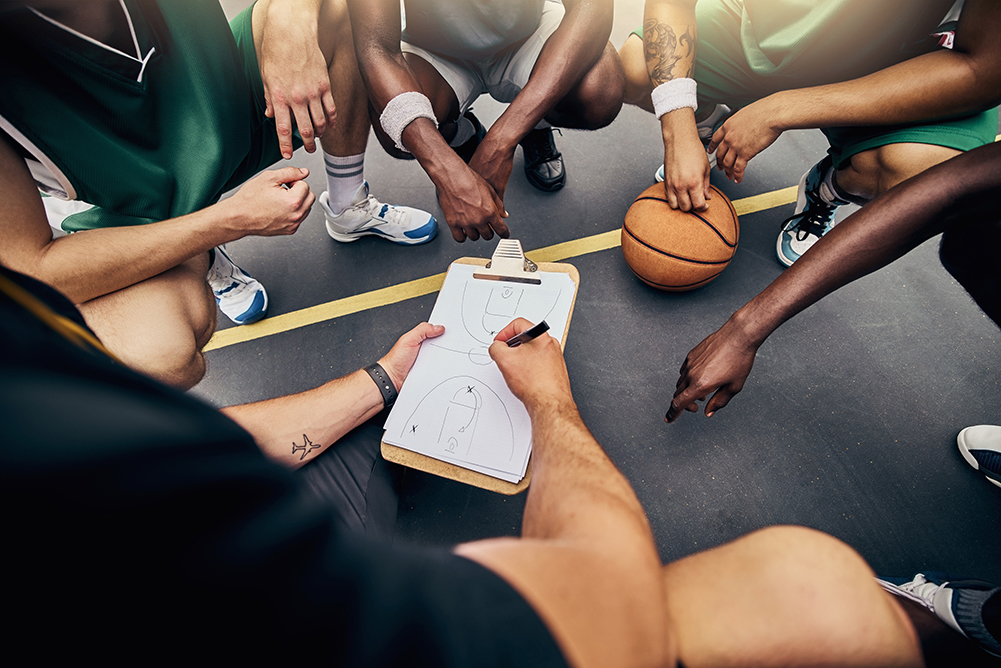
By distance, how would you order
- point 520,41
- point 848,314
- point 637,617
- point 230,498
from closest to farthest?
point 230,498 < point 637,617 < point 848,314 < point 520,41

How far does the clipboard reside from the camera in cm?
114

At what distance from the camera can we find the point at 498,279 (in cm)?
145

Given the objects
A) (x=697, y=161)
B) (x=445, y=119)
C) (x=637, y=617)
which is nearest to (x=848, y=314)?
(x=697, y=161)

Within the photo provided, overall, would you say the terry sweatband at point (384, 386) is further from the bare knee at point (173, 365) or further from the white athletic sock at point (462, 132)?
the white athletic sock at point (462, 132)

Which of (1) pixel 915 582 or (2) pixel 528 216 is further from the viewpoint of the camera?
(2) pixel 528 216

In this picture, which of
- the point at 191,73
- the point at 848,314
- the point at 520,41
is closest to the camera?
the point at 191,73

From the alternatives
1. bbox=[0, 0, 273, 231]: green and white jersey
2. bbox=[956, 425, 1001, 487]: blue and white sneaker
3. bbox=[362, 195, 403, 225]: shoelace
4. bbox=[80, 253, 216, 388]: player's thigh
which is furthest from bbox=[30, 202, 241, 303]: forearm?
bbox=[956, 425, 1001, 487]: blue and white sneaker

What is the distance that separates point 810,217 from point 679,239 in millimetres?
737

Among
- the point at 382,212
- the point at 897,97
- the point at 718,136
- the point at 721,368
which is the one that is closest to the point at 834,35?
the point at 897,97

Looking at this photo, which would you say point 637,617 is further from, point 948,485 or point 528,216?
point 528,216

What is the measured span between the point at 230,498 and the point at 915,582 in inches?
70.1

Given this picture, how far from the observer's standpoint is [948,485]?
1.50 m

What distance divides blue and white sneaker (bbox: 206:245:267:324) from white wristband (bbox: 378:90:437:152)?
973 mm

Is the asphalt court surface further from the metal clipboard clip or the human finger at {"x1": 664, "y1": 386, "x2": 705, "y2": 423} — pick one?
the metal clipboard clip
